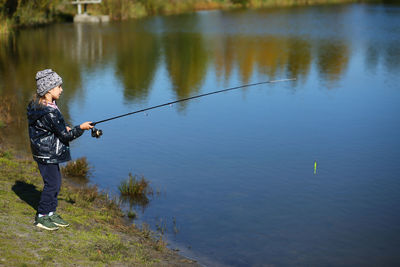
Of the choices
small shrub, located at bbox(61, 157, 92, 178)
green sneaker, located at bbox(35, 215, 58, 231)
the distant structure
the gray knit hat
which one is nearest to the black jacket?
the gray knit hat

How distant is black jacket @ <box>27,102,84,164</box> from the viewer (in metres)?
5.57

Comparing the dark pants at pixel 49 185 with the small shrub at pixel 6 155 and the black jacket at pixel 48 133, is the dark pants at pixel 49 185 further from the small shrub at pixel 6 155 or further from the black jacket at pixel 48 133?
the small shrub at pixel 6 155

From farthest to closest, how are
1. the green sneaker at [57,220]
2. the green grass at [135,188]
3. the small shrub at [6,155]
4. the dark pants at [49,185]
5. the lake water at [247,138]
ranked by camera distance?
1. the small shrub at [6,155]
2. the green grass at [135,188]
3. the lake water at [247,138]
4. the green sneaker at [57,220]
5. the dark pants at [49,185]

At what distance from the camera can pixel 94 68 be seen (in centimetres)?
2183

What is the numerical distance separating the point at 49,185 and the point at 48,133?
0.56 metres

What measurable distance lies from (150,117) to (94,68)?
8.51 metres

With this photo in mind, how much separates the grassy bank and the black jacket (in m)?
0.81

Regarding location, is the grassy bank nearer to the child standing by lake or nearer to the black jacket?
the child standing by lake

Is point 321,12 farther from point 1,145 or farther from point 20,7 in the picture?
point 1,145

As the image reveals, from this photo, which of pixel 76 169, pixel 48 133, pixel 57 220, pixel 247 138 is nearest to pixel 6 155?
pixel 76 169

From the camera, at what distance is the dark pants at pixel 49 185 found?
5742 mm

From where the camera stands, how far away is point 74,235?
5.97 m

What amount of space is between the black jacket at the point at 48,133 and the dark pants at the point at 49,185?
96 mm

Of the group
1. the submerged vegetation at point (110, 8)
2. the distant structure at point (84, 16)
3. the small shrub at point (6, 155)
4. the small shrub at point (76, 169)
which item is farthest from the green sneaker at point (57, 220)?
the distant structure at point (84, 16)
